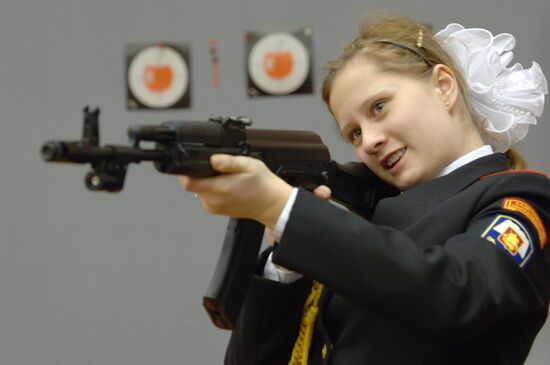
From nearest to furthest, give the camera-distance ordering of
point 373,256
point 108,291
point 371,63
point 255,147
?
point 373,256, point 255,147, point 371,63, point 108,291

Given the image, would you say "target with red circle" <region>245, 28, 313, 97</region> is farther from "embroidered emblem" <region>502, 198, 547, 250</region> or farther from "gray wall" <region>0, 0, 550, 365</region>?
"embroidered emblem" <region>502, 198, 547, 250</region>

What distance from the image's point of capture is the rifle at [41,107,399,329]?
0.61 metres

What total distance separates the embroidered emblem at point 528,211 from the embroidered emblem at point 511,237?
0.02 m

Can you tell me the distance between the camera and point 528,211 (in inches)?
28.4

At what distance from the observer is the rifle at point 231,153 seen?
0.61m

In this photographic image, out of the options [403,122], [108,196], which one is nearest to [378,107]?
[403,122]

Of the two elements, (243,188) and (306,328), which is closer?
(243,188)

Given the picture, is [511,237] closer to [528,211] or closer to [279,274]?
[528,211]

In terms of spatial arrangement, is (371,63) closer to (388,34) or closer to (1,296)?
(388,34)

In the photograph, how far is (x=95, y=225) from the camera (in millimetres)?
1646

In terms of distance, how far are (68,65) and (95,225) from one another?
36 cm

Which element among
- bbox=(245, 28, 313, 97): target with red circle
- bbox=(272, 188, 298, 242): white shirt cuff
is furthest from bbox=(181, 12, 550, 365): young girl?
bbox=(245, 28, 313, 97): target with red circle

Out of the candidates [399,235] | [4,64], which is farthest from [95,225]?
[399,235]

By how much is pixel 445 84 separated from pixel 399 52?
0.22 feet
